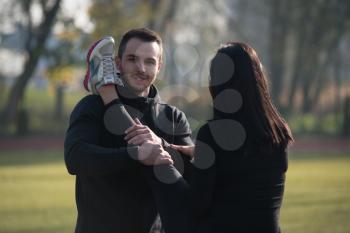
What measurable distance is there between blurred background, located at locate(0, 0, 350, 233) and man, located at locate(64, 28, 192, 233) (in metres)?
6.31

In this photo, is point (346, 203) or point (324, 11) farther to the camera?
point (324, 11)

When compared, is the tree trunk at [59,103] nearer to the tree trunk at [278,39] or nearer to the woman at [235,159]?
the tree trunk at [278,39]

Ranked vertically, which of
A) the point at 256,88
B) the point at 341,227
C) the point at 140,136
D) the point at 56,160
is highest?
the point at 256,88

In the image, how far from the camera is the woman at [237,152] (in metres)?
3.67

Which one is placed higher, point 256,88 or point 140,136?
point 256,88

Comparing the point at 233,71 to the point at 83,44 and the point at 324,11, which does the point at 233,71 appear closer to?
the point at 83,44

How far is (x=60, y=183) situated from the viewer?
17469 mm

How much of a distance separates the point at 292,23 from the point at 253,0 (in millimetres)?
8397

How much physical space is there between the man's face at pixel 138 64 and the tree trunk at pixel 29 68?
103 ft

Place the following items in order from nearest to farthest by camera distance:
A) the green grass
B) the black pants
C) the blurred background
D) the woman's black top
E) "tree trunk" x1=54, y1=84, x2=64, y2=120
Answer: the woman's black top < the black pants < the green grass < the blurred background < "tree trunk" x1=54, y1=84, x2=64, y2=120

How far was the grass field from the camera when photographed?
1091cm

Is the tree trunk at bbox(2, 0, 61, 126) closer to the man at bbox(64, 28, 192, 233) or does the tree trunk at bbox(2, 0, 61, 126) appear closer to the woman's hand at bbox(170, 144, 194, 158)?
the man at bbox(64, 28, 192, 233)

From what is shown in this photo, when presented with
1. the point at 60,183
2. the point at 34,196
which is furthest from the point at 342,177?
the point at 34,196

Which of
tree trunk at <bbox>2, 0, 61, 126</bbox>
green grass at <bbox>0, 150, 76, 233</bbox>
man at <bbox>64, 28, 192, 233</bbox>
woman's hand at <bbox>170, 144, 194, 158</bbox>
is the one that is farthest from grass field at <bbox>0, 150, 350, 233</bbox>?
tree trunk at <bbox>2, 0, 61, 126</bbox>
